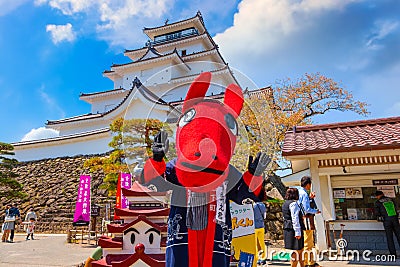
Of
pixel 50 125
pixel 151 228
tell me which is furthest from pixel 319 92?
pixel 50 125

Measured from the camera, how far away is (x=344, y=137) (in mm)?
7426

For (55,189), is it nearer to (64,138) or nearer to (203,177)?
(64,138)

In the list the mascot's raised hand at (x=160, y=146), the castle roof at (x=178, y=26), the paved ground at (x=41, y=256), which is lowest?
the paved ground at (x=41, y=256)

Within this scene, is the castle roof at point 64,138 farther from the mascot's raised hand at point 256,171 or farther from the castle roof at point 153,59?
the mascot's raised hand at point 256,171

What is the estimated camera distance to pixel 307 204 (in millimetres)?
5160

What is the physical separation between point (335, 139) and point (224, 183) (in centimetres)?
592

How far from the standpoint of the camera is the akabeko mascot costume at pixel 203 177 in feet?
7.18

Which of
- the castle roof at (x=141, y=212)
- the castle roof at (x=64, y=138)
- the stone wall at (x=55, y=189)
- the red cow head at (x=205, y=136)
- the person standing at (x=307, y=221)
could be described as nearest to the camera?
the red cow head at (x=205, y=136)

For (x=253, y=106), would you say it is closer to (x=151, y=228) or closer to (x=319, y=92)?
(x=151, y=228)

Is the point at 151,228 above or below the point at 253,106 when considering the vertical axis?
below

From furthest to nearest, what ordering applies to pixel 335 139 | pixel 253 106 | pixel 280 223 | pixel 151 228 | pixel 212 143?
pixel 280 223 < pixel 335 139 < pixel 151 228 < pixel 253 106 < pixel 212 143

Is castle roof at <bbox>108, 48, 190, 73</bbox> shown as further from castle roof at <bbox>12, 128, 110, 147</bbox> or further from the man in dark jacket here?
the man in dark jacket

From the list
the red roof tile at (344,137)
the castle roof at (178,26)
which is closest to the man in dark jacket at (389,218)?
the red roof tile at (344,137)

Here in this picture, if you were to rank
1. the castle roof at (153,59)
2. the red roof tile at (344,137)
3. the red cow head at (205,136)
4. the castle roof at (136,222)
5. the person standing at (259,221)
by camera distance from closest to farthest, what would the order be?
the red cow head at (205,136)
the castle roof at (136,222)
the person standing at (259,221)
the red roof tile at (344,137)
the castle roof at (153,59)
